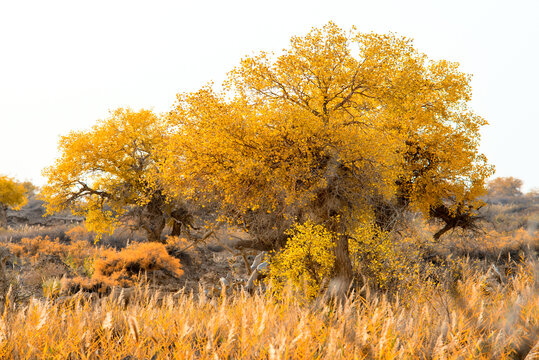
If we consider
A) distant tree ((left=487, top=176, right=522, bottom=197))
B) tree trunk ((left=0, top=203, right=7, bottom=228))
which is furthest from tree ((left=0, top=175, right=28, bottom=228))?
distant tree ((left=487, top=176, right=522, bottom=197))

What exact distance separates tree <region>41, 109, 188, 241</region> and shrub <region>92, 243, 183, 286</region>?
4.88 m

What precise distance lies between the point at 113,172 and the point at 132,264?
7536 mm

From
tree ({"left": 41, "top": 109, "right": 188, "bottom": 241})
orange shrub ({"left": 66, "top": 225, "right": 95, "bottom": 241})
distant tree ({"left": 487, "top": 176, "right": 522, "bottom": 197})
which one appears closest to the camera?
tree ({"left": 41, "top": 109, "right": 188, "bottom": 241})

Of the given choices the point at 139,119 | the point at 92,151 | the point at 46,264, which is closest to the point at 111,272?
the point at 46,264

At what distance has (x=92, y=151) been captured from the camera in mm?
22734

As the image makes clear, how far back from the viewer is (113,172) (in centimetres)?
2281

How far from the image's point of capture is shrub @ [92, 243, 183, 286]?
50.9 ft

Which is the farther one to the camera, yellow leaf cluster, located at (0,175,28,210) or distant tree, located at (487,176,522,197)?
distant tree, located at (487,176,522,197)

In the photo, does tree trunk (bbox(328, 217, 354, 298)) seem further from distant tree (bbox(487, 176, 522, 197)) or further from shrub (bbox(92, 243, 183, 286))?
distant tree (bbox(487, 176, 522, 197))

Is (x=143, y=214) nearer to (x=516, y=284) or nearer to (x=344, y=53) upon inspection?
(x=344, y=53)

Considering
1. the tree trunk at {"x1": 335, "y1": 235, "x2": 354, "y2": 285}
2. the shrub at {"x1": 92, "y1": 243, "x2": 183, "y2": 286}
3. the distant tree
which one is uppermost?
the distant tree

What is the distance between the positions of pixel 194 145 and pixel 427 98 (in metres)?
10.4

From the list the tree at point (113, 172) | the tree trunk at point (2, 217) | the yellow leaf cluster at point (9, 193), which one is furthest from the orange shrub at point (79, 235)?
the tree trunk at point (2, 217)

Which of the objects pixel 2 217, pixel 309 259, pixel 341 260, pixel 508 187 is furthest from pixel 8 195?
pixel 508 187
